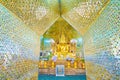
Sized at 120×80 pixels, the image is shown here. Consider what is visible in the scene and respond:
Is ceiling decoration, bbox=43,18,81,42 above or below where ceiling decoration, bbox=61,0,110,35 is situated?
above

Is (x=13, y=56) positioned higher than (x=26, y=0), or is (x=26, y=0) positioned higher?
(x=26, y=0)

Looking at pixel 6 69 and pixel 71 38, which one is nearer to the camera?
pixel 6 69

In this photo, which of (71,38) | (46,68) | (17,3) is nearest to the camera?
(17,3)

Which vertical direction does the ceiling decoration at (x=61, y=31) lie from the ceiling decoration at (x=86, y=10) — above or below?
above

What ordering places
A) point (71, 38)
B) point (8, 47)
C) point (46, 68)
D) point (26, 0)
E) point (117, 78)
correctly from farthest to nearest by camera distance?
point (71, 38) → point (46, 68) → point (26, 0) → point (8, 47) → point (117, 78)

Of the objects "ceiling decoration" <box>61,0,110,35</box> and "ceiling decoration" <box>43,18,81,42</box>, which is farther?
"ceiling decoration" <box>43,18,81,42</box>

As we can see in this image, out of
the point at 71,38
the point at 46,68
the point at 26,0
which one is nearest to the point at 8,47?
the point at 26,0

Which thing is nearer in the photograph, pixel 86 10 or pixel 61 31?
pixel 86 10

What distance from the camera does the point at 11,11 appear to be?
0.80m

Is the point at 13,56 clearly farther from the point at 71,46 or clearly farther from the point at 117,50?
the point at 71,46

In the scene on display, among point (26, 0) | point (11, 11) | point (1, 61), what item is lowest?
point (1, 61)

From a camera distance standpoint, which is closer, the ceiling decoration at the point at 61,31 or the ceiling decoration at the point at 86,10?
the ceiling decoration at the point at 86,10

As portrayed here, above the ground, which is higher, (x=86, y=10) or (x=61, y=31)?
(x=61, y=31)

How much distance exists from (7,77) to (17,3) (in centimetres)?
54
